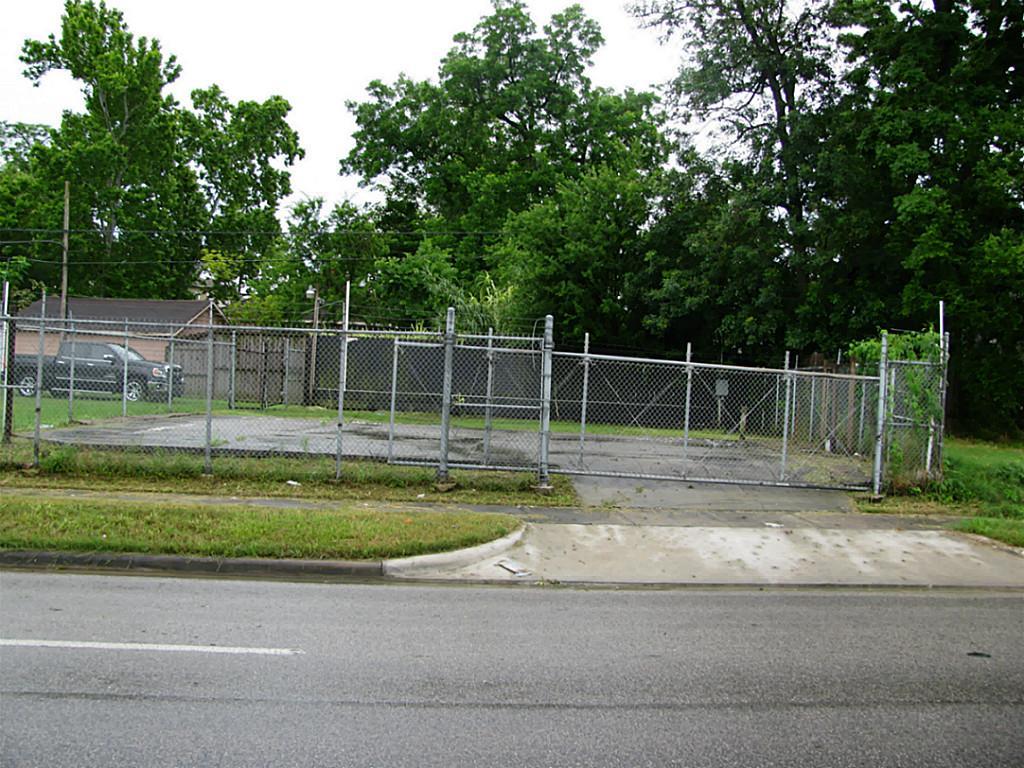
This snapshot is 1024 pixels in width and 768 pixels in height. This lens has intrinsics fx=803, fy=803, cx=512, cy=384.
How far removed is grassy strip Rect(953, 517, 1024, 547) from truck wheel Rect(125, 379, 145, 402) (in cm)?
1845

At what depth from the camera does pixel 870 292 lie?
79.6 ft

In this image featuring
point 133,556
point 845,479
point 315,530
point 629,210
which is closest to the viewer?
point 133,556

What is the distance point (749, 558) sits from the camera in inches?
336

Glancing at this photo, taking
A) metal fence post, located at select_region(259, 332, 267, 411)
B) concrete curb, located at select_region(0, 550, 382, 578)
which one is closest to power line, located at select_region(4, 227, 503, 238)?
metal fence post, located at select_region(259, 332, 267, 411)

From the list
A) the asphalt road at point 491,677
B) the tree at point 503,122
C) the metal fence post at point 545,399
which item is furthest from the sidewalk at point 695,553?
the tree at point 503,122

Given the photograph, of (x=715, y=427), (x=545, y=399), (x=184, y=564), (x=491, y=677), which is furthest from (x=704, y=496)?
(x=715, y=427)

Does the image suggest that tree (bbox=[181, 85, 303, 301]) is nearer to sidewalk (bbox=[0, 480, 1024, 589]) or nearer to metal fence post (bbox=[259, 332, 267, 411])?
metal fence post (bbox=[259, 332, 267, 411])

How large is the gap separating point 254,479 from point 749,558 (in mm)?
6707

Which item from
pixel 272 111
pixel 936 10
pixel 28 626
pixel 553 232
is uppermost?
pixel 272 111

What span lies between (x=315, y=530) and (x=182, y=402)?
56.8 feet

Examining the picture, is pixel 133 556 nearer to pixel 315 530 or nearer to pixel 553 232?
pixel 315 530

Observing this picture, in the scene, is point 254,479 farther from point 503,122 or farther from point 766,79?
point 503,122

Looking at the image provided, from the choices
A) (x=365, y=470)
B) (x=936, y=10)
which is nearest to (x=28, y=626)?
(x=365, y=470)

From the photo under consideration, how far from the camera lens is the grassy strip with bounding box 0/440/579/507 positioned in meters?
10.7
